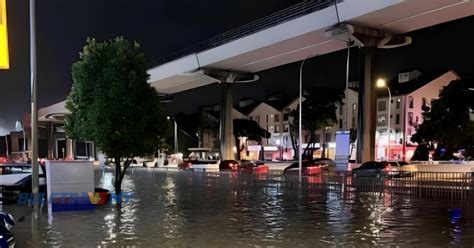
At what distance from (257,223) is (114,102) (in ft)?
23.7

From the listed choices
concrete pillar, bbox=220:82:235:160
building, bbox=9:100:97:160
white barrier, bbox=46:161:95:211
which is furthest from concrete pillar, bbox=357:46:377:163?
building, bbox=9:100:97:160

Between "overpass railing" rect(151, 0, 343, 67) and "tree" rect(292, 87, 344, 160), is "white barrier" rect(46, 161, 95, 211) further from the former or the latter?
"tree" rect(292, 87, 344, 160)

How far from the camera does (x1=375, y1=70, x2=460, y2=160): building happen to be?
70.4m

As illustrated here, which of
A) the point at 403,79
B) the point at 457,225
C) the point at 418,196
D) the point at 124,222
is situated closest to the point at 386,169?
the point at 418,196

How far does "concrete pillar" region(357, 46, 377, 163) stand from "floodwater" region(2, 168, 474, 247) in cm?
2256

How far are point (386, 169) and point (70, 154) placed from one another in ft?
355

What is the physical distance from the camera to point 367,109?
142 feet

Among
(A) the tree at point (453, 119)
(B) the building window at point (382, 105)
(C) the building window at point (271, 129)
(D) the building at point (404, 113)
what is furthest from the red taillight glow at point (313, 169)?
(C) the building window at point (271, 129)

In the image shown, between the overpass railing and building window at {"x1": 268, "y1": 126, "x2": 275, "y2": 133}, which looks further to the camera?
building window at {"x1": 268, "y1": 126, "x2": 275, "y2": 133}

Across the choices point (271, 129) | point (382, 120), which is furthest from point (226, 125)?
point (271, 129)

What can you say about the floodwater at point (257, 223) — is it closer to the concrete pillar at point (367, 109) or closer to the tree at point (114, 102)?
the tree at point (114, 102)

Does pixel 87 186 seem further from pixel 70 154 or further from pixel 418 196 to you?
pixel 70 154

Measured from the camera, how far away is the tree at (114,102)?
1739cm

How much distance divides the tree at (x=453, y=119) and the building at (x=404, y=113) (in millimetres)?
16587
